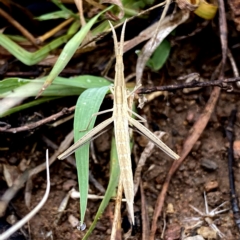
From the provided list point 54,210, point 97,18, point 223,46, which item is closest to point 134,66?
point 97,18

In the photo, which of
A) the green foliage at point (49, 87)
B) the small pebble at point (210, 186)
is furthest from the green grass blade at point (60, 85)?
the small pebble at point (210, 186)

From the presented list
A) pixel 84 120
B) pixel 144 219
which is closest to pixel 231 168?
pixel 144 219

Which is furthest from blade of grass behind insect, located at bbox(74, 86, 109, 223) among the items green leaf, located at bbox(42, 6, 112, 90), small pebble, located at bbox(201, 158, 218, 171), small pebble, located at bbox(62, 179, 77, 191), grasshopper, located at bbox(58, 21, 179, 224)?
small pebble, located at bbox(201, 158, 218, 171)

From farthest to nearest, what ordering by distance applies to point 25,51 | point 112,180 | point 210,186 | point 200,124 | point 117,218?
point 25,51, point 200,124, point 210,186, point 112,180, point 117,218

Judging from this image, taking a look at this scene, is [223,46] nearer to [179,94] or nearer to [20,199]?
[179,94]

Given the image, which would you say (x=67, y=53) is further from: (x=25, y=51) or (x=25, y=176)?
(x=25, y=176)

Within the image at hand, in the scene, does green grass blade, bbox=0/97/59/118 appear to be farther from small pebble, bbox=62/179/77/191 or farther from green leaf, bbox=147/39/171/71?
green leaf, bbox=147/39/171/71

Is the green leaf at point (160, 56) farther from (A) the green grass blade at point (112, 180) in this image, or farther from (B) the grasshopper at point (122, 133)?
(A) the green grass blade at point (112, 180)
